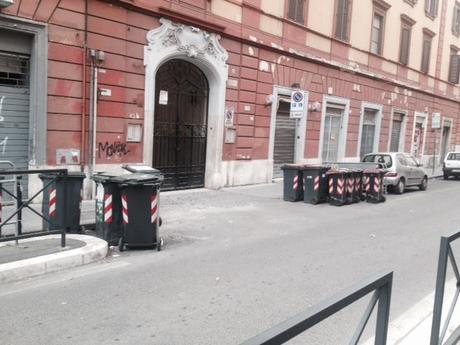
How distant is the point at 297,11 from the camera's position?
17.1 meters

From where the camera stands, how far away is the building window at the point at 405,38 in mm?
24844

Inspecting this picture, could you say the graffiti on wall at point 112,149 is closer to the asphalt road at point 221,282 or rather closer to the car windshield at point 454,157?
the asphalt road at point 221,282

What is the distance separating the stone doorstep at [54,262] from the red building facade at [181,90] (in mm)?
4700

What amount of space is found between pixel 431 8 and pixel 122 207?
27.6 metres

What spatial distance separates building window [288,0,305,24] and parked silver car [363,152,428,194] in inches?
233

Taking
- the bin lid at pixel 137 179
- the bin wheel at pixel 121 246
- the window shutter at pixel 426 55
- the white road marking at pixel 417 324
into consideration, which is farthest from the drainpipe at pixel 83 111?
the window shutter at pixel 426 55

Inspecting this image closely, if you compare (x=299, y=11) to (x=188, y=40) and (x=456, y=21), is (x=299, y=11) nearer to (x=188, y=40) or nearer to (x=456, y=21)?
(x=188, y=40)

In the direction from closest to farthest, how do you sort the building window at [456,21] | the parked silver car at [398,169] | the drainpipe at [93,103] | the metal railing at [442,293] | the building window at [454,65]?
1. the metal railing at [442,293]
2. the drainpipe at [93,103]
3. the parked silver car at [398,169]
4. the building window at [456,21]
5. the building window at [454,65]

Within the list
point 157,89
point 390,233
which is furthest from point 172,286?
point 157,89

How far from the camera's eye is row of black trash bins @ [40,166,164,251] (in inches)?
267

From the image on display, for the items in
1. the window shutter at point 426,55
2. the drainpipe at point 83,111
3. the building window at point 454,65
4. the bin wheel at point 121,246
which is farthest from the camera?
the building window at point 454,65

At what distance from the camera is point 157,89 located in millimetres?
12984

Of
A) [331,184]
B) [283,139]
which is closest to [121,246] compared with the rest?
[331,184]

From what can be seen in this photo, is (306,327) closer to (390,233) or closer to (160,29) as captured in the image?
(390,233)
